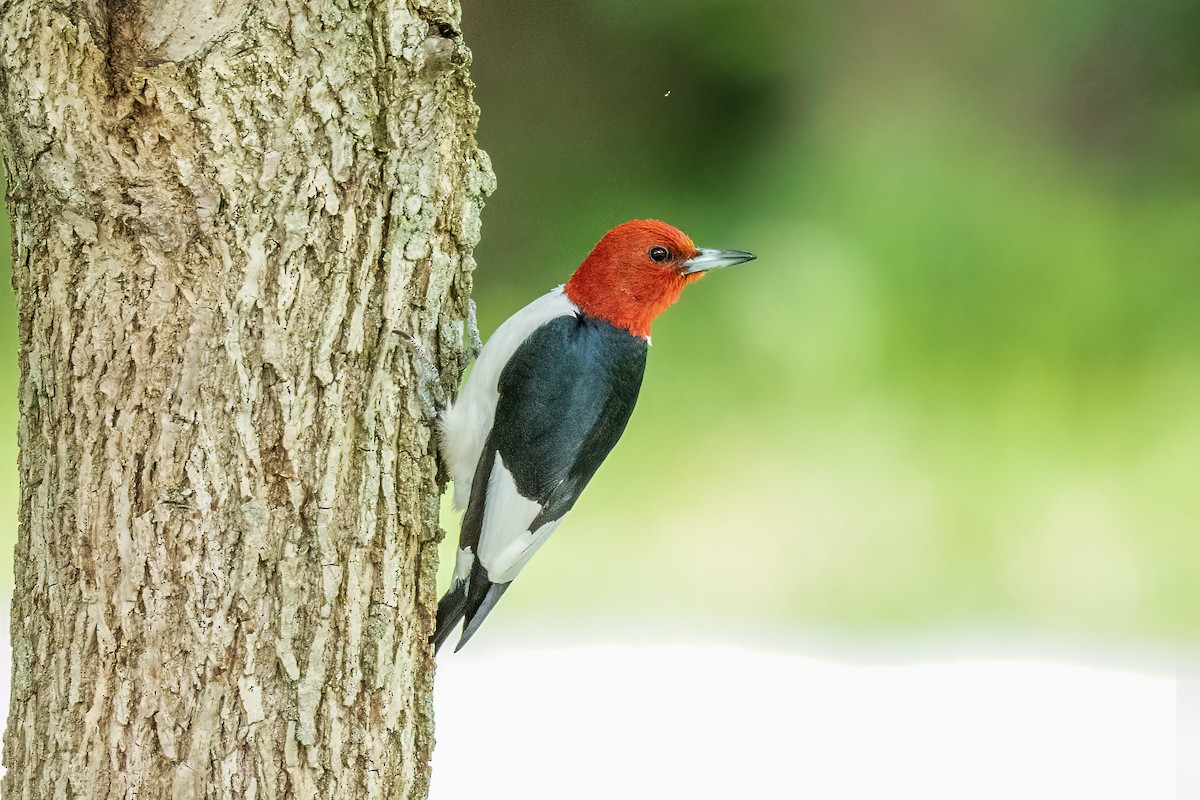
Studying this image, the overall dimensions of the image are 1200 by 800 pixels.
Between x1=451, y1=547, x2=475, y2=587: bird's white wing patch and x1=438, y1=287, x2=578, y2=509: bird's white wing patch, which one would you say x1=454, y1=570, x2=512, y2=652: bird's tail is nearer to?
x1=451, y1=547, x2=475, y2=587: bird's white wing patch

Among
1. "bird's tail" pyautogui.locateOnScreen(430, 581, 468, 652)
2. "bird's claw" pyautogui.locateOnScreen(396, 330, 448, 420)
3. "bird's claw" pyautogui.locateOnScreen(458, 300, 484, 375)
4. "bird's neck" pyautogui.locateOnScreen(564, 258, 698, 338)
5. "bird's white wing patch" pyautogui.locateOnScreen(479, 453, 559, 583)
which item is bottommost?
"bird's tail" pyautogui.locateOnScreen(430, 581, 468, 652)

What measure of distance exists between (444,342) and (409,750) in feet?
1.88

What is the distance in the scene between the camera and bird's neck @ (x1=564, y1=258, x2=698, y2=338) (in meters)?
1.90

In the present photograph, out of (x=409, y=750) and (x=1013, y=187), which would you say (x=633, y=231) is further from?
(x=1013, y=187)

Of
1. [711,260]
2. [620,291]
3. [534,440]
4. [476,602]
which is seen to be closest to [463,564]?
[476,602]

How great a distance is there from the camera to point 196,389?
143 centimetres

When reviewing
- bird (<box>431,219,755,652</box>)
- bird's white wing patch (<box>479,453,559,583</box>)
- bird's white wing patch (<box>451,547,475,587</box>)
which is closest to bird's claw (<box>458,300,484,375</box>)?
bird (<box>431,219,755,652</box>)

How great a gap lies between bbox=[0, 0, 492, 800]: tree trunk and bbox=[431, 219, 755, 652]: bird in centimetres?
29

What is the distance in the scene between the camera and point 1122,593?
385cm

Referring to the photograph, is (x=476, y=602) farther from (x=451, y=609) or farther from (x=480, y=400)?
(x=480, y=400)

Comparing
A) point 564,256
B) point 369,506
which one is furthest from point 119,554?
point 564,256

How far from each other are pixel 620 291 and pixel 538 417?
265 mm

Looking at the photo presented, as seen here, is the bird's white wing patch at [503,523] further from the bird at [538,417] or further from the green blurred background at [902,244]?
the green blurred background at [902,244]

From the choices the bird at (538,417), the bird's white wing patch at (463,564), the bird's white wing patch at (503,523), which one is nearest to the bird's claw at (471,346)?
the bird at (538,417)
